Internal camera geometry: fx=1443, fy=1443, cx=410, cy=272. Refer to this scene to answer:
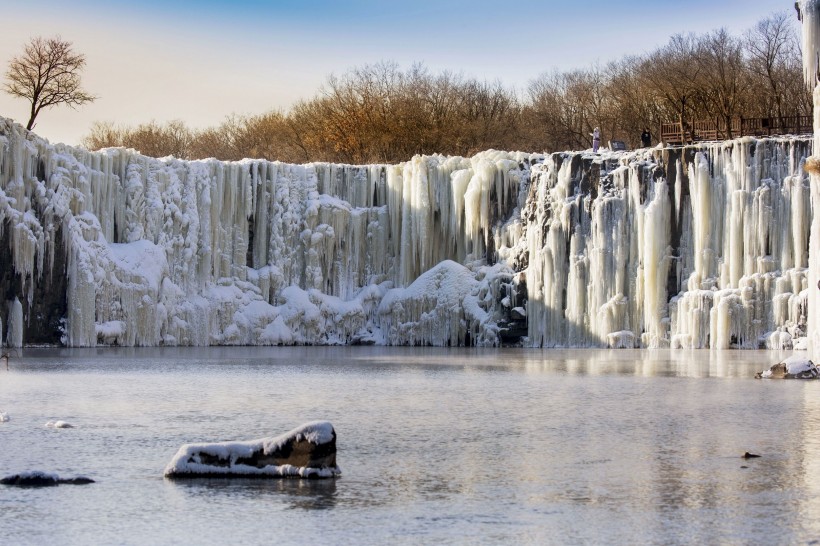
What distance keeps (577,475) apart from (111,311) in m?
36.2

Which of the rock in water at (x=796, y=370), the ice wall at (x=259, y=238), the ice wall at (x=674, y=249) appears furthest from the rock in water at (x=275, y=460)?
the ice wall at (x=259, y=238)

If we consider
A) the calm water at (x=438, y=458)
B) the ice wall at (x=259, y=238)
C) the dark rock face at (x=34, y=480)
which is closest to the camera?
the calm water at (x=438, y=458)

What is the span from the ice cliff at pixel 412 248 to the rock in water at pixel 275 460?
106 feet

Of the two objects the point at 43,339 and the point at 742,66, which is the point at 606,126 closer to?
the point at 742,66

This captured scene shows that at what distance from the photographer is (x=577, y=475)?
50.9ft

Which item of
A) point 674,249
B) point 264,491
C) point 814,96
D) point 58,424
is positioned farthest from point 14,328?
point 264,491

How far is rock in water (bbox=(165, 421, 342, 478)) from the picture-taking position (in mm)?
15273

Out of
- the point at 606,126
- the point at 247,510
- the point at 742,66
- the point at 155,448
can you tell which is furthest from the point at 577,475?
the point at 606,126

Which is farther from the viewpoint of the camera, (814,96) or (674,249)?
(674,249)

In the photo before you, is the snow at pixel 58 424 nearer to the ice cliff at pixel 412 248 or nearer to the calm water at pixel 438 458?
the calm water at pixel 438 458

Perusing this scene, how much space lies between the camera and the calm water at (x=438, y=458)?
12641 mm

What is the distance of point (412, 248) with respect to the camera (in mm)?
54312

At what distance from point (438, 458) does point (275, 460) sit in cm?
237

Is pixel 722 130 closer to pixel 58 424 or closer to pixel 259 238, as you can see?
pixel 259 238
